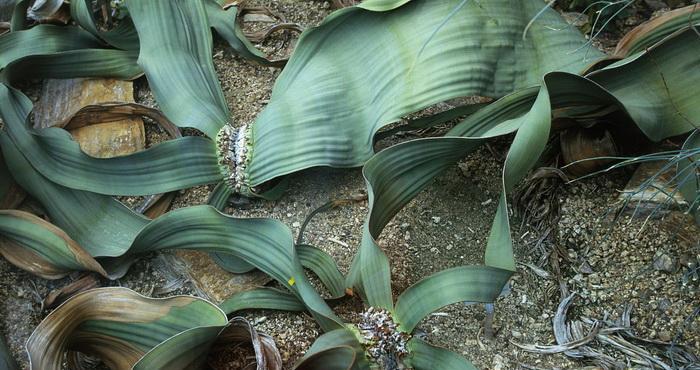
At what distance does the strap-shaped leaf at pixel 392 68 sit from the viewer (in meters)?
1.28

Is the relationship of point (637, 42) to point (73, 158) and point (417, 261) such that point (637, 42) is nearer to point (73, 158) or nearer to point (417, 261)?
point (417, 261)

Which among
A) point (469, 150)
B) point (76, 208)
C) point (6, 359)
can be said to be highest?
point (469, 150)

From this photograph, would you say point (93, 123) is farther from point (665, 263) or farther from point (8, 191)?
point (665, 263)

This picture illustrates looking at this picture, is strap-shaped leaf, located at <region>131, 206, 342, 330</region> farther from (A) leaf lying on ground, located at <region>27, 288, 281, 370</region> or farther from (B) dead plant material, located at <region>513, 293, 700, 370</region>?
(B) dead plant material, located at <region>513, 293, 700, 370</region>

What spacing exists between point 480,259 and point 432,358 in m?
0.22

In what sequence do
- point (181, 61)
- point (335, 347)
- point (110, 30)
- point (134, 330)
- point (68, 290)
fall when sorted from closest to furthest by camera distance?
point (335, 347)
point (134, 330)
point (68, 290)
point (181, 61)
point (110, 30)

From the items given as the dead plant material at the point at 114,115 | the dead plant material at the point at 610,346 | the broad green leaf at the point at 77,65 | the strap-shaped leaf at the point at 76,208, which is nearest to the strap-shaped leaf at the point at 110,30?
the broad green leaf at the point at 77,65

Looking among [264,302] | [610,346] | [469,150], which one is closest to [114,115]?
[264,302]

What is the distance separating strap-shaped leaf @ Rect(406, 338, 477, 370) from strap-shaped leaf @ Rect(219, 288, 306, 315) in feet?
0.61

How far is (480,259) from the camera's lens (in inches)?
51.1

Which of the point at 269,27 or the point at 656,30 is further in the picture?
the point at 269,27

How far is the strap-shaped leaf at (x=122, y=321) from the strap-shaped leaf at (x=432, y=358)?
0.26 metres

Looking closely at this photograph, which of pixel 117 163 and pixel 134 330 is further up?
pixel 117 163

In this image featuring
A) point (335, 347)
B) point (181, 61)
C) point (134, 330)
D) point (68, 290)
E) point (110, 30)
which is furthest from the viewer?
point (110, 30)
